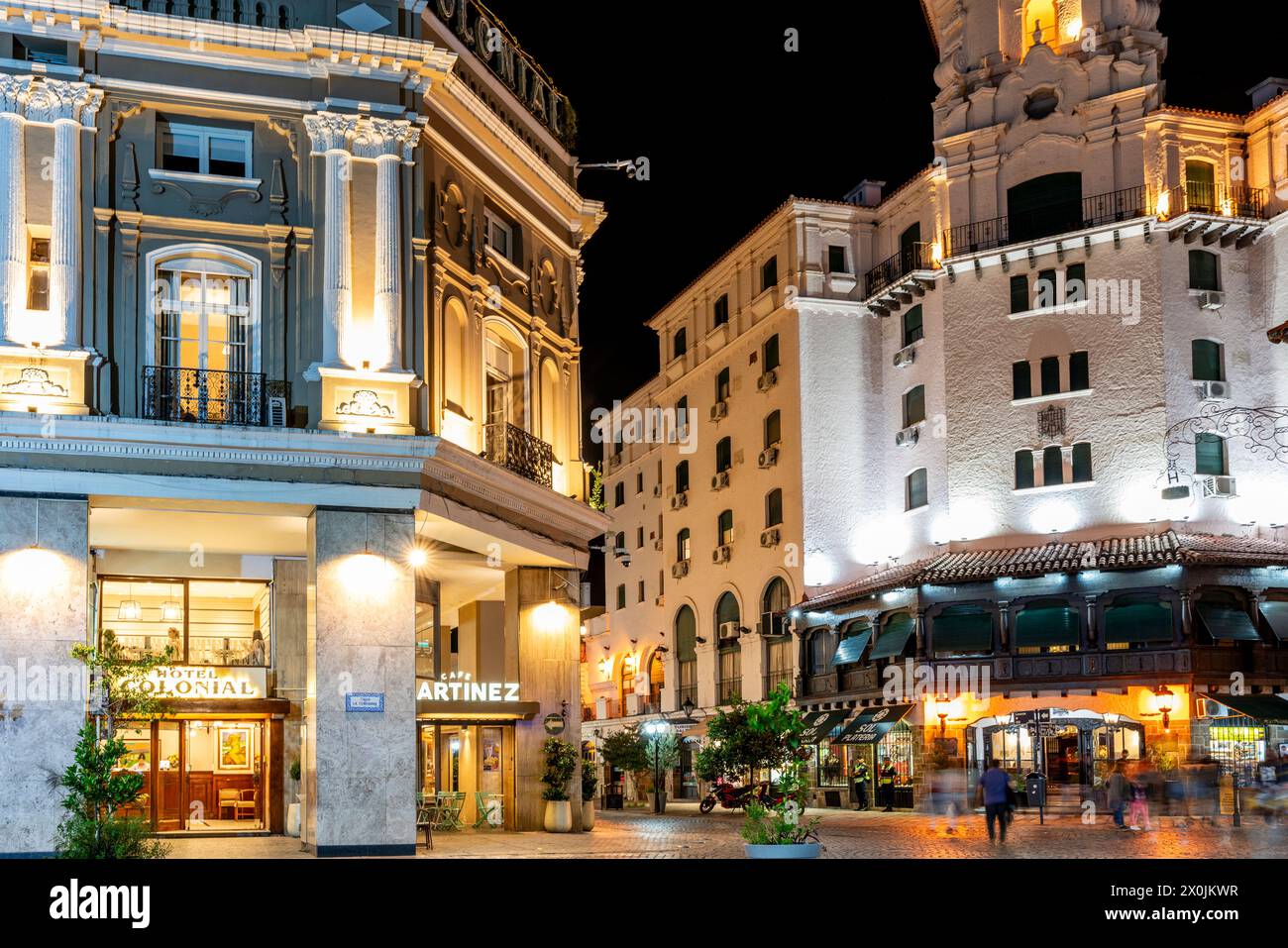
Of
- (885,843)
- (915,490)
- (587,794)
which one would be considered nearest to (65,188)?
(587,794)

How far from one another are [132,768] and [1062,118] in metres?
33.7

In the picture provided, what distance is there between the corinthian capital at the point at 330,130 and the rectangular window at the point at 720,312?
3592 cm

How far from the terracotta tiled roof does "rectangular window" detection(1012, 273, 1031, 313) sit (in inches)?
298

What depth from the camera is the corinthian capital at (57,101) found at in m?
24.3

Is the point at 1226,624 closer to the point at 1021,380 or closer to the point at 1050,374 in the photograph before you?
the point at 1050,374

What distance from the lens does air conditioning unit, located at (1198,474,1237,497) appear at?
4459 centimetres

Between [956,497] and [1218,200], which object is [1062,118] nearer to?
[1218,200]

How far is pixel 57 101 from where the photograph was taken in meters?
24.4

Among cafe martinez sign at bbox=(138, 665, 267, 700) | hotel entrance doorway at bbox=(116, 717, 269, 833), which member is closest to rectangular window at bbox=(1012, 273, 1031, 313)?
cafe martinez sign at bbox=(138, 665, 267, 700)

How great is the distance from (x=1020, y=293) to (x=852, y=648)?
1252cm

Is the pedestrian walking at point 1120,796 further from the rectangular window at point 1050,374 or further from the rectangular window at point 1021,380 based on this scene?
the rectangular window at point 1021,380
